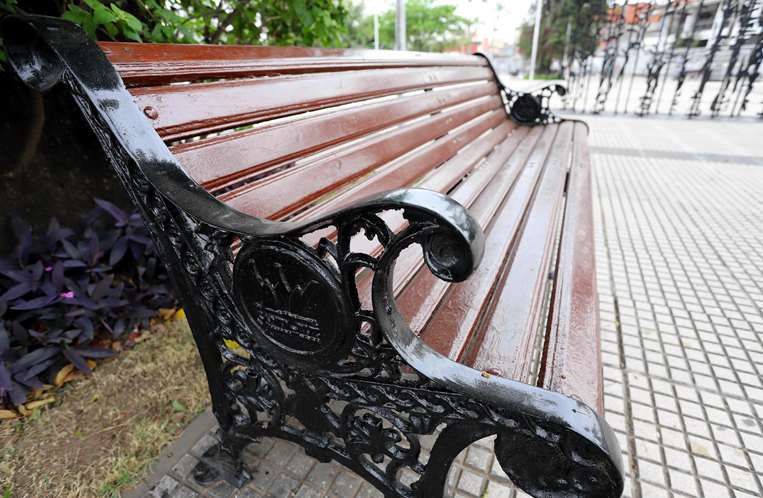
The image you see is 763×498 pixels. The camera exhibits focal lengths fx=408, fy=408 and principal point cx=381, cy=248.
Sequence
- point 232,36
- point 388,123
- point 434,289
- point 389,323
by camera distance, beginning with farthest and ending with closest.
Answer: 1. point 232,36
2. point 388,123
3. point 434,289
4. point 389,323

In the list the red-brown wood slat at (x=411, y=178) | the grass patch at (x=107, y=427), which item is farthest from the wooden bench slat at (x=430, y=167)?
the grass patch at (x=107, y=427)

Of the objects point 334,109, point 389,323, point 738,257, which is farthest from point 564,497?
point 738,257

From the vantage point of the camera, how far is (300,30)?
283 cm

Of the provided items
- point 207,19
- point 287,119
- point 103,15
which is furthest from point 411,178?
point 207,19

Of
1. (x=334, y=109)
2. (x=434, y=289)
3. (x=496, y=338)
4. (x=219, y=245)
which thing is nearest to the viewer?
(x=219, y=245)

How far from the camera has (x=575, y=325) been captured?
1.18 metres

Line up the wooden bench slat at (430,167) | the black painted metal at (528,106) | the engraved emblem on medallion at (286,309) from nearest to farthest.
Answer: the engraved emblem on medallion at (286,309) → the wooden bench slat at (430,167) → the black painted metal at (528,106)

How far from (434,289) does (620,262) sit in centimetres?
236

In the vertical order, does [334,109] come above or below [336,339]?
above

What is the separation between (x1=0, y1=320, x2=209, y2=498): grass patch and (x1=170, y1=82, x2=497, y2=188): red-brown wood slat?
118cm

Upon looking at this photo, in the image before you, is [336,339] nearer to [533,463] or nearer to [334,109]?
[533,463]

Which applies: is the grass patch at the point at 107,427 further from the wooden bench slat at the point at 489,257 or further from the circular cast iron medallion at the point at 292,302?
the wooden bench slat at the point at 489,257

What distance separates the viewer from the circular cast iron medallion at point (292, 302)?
2.91 ft

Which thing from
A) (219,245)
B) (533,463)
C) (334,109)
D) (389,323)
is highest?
(334,109)
